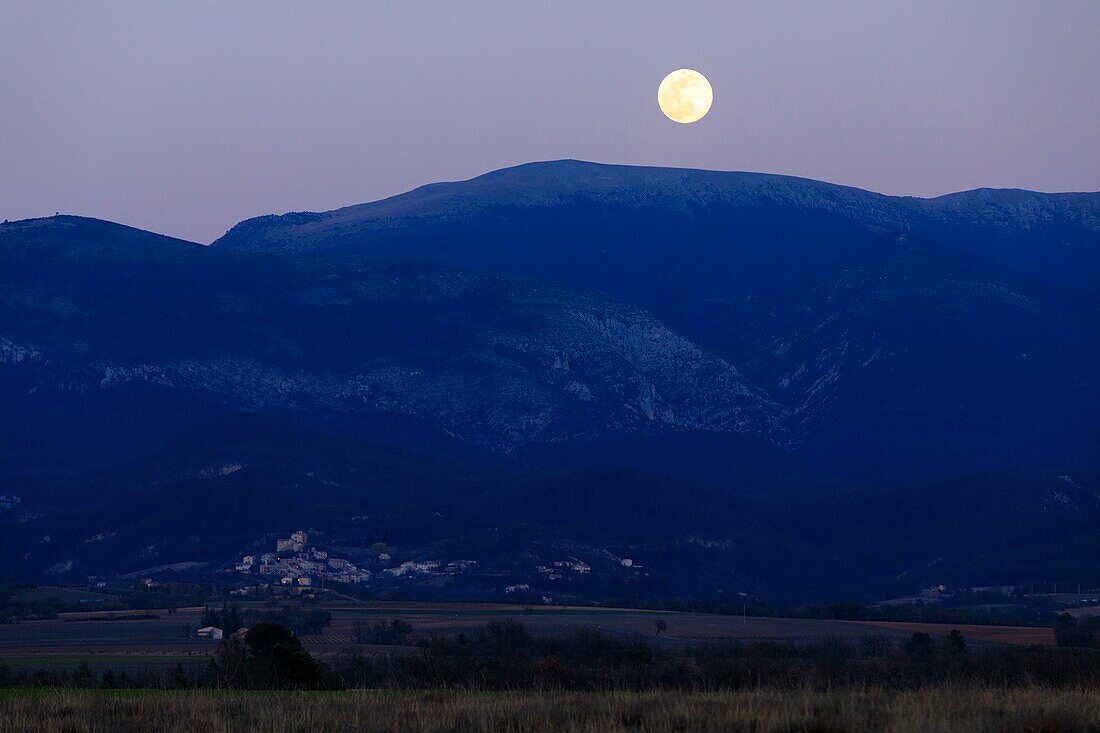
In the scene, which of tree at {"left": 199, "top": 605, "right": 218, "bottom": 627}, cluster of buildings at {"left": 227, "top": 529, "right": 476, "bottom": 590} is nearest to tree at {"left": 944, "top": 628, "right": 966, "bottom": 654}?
tree at {"left": 199, "top": 605, "right": 218, "bottom": 627}

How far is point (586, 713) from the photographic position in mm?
27250

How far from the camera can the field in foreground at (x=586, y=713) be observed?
2444 centimetres

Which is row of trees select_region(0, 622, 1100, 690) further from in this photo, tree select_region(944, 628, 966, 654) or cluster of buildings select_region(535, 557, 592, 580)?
cluster of buildings select_region(535, 557, 592, 580)

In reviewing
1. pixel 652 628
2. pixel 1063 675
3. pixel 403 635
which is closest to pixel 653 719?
pixel 1063 675

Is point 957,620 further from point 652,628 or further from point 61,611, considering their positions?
point 61,611

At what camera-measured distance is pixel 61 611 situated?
459 ft

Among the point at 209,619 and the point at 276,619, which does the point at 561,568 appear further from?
the point at 209,619

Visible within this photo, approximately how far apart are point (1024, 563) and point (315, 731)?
182m

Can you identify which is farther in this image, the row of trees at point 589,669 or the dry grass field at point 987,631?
the dry grass field at point 987,631

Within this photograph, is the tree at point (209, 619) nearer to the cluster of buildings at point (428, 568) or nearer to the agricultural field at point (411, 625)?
the agricultural field at point (411, 625)

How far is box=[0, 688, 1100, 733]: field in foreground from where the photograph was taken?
80.2ft

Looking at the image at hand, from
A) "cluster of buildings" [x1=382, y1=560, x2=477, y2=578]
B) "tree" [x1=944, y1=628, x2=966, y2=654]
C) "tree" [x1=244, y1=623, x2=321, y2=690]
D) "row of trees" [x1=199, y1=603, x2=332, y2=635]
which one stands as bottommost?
"cluster of buildings" [x1=382, y1=560, x2=477, y2=578]

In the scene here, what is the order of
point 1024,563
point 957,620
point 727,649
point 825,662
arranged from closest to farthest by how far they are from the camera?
point 825,662 < point 727,649 < point 957,620 < point 1024,563

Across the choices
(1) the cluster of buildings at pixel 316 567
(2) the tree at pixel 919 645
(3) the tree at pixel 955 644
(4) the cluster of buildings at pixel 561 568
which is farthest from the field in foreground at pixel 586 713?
(4) the cluster of buildings at pixel 561 568
